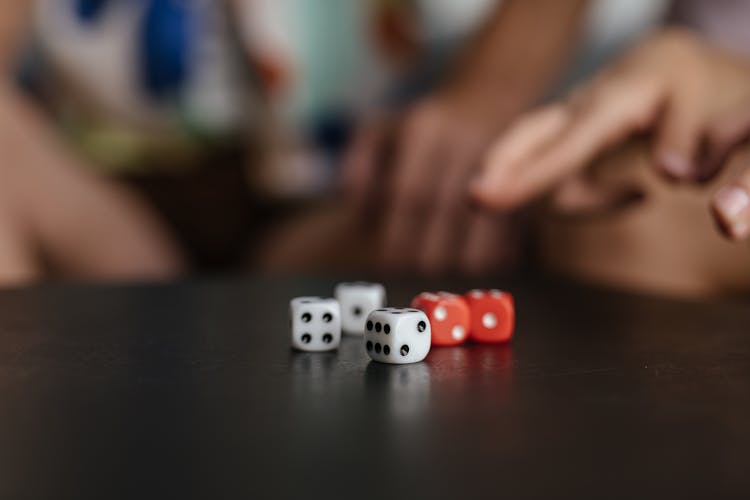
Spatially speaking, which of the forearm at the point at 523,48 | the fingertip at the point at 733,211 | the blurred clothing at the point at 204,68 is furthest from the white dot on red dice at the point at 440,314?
the blurred clothing at the point at 204,68

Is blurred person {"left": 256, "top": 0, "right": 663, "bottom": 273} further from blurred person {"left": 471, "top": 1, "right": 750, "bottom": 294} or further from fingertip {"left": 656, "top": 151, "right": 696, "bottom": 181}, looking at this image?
fingertip {"left": 656, "top": 151, "right": 696, "bottom": 181}

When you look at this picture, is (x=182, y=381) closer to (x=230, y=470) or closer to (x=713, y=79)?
(x=230, y=470)

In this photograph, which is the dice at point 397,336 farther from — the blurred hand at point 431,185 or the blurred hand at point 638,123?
the blurred hand at point 431,185

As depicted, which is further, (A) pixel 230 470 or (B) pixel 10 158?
(B) pixel 10 158

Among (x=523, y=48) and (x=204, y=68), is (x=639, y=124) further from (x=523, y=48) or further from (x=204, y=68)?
(x=204, y=68)

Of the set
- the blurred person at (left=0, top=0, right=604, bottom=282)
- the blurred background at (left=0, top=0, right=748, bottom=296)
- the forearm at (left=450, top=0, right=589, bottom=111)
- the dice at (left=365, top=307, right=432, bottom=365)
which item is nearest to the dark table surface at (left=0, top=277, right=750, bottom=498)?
the dice at (left=365, top=307, right=432, bottom=365)

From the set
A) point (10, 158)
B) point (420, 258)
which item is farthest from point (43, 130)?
point (420, 258)

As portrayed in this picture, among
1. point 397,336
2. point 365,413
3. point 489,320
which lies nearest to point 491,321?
point 489,320
